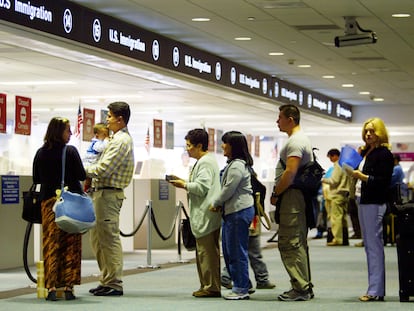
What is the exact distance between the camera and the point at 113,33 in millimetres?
11617

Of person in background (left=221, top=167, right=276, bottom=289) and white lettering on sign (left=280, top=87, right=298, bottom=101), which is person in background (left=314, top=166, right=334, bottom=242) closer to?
white lettering on sign (left=280, top=87, right=298, bottom=101)

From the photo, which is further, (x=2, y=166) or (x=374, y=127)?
(x=2, y=166)

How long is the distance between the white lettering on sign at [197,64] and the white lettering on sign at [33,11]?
4179 millimetres

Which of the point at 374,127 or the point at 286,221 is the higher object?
the point at 374,127

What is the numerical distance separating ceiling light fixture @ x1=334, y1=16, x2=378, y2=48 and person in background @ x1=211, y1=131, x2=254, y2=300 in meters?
4.07

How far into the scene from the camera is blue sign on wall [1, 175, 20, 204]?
1195cm

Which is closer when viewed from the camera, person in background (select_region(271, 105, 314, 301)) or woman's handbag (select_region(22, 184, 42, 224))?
person in background (select_region(271, 105, 314, 301))

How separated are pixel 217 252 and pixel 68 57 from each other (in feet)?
13.9

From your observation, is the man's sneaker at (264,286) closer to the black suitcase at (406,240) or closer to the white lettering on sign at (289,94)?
the black suitcase at (406,240)

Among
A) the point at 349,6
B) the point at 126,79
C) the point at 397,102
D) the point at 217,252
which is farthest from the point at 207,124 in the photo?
the point at 217,252

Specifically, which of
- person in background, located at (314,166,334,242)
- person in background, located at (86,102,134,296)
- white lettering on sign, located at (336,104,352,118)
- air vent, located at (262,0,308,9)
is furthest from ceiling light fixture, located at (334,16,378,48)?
white lettering on sign, located at (336,104,352,118)

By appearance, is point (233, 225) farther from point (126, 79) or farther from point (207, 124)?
point (207, 124)

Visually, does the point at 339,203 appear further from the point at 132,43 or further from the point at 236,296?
the point at 236,296

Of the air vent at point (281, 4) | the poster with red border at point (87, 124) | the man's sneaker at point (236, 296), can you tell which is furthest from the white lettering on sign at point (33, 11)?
→ the poster with red border at point (87, 124)
